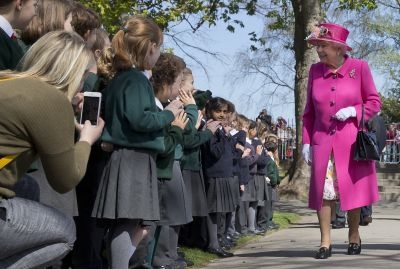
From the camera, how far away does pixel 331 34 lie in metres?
8.80

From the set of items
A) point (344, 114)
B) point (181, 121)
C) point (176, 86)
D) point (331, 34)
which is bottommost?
point (181, 121)

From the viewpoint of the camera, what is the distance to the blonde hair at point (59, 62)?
4336 millimetres

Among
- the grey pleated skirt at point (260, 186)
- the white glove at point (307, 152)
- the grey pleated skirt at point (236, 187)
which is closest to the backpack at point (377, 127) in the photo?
the white glove at point (307, 152)

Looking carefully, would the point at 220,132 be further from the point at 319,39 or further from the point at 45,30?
the point at 45,30

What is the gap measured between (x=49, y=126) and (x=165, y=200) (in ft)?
11.0

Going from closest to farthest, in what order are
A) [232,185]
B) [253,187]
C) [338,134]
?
[338,134] < [232,185] < [253,187]

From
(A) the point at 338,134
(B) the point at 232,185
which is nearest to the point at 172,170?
(A) the point at 338,134

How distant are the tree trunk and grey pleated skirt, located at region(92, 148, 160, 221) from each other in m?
16.5

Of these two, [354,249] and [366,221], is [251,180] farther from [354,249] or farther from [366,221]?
[354,249]

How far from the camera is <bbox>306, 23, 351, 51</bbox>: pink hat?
877cm

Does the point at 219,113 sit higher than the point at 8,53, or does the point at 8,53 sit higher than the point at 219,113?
the point at 219,113

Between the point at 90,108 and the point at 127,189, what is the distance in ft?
3.31

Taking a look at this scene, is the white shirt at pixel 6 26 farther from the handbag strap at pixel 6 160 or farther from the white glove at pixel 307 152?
the white glove at pixel 307 152

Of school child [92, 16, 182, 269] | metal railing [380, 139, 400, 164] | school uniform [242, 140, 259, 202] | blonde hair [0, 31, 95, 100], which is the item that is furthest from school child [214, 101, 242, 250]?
metal railing [380, 139, 400, 164]
